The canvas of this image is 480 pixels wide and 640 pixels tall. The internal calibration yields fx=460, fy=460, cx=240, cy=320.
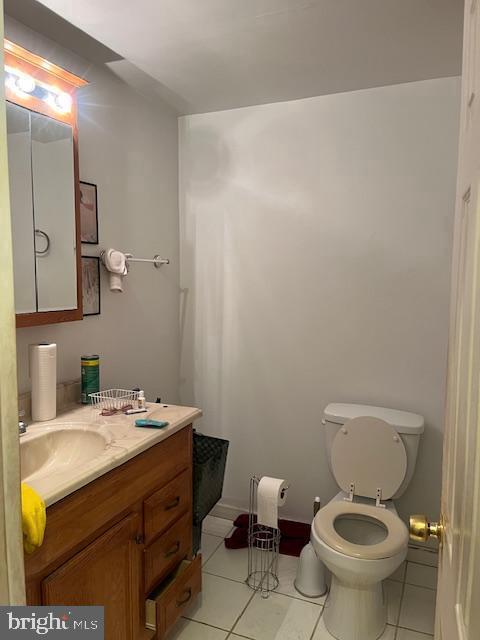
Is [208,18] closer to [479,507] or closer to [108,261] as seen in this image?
[108,261]

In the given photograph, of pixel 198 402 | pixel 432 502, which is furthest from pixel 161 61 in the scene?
pixel 432 502

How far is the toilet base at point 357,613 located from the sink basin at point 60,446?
1.14m

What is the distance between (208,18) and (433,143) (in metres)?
1.17

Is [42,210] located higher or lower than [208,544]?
higher

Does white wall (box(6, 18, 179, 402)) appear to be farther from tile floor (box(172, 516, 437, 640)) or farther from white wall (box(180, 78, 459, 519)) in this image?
tile floor (box(172, 516, 437, 640))

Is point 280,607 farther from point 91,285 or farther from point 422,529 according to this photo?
point 91,285

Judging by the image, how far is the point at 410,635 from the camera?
6.15 ft

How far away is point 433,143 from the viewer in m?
2.16

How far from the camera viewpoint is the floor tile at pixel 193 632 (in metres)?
1.85

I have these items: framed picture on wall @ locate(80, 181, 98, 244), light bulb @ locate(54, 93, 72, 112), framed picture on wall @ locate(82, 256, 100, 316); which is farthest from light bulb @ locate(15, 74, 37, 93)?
framed picture on wall @ locate(82, 256, 100, 316)

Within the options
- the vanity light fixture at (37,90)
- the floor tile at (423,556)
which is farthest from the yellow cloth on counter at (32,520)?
the floor tile at (423,556)

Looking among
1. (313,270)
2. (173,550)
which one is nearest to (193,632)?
(173,550)

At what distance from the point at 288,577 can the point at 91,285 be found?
1.67 metres

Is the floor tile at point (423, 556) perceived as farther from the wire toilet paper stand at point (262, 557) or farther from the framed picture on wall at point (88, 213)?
the framed picture on wall at point (88, 213)
